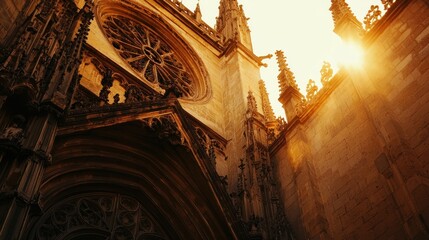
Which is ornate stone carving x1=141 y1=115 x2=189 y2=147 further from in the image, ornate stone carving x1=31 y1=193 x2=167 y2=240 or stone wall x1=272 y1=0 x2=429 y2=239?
stone wall x1=272 y1=0 x2=429 y2=239

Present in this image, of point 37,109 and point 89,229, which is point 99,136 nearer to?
point 89,229

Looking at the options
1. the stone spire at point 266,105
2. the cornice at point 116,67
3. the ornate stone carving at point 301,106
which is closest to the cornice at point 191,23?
the stone spire at point 266,105

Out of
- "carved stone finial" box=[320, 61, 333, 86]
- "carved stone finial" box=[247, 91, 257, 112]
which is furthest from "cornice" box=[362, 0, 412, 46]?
"carved stone finial" box=[247, 91, 257, 112]

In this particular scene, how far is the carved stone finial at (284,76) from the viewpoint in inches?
455

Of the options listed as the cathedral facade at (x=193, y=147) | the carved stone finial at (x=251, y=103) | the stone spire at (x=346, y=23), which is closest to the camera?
the cathedral facade at (x=193, y=147)

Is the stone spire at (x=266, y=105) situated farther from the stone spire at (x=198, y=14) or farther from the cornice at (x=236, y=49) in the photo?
the stone spire at (x=198, y=14)

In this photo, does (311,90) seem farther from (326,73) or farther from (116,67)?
(116,67)

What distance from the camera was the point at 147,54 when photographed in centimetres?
1280

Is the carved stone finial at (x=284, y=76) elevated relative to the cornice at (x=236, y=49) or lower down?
lower down

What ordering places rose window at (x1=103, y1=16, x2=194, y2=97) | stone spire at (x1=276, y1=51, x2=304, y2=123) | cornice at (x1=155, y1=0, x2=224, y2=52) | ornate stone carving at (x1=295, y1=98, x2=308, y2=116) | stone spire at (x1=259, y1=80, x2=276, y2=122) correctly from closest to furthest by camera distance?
ornate stone carving at (x1=295, y1=98, x2=308, y2=116) < stone spire at (x1=276, y1=51, x2=304, y2=123) < rose window at (x1=103, y1=16, x2=194, y2=97) < stone spire at (x1=259, y1=80, x2=276, y2=122) < cornice at (x1=155, y1=0, x2=224, y2=52)

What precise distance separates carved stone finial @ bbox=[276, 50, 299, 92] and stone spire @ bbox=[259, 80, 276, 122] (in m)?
1.11

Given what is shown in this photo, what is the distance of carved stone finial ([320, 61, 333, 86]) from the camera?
396 inches

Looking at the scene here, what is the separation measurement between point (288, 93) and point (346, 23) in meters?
2.25

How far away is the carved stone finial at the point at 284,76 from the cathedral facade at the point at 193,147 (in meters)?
0.08
